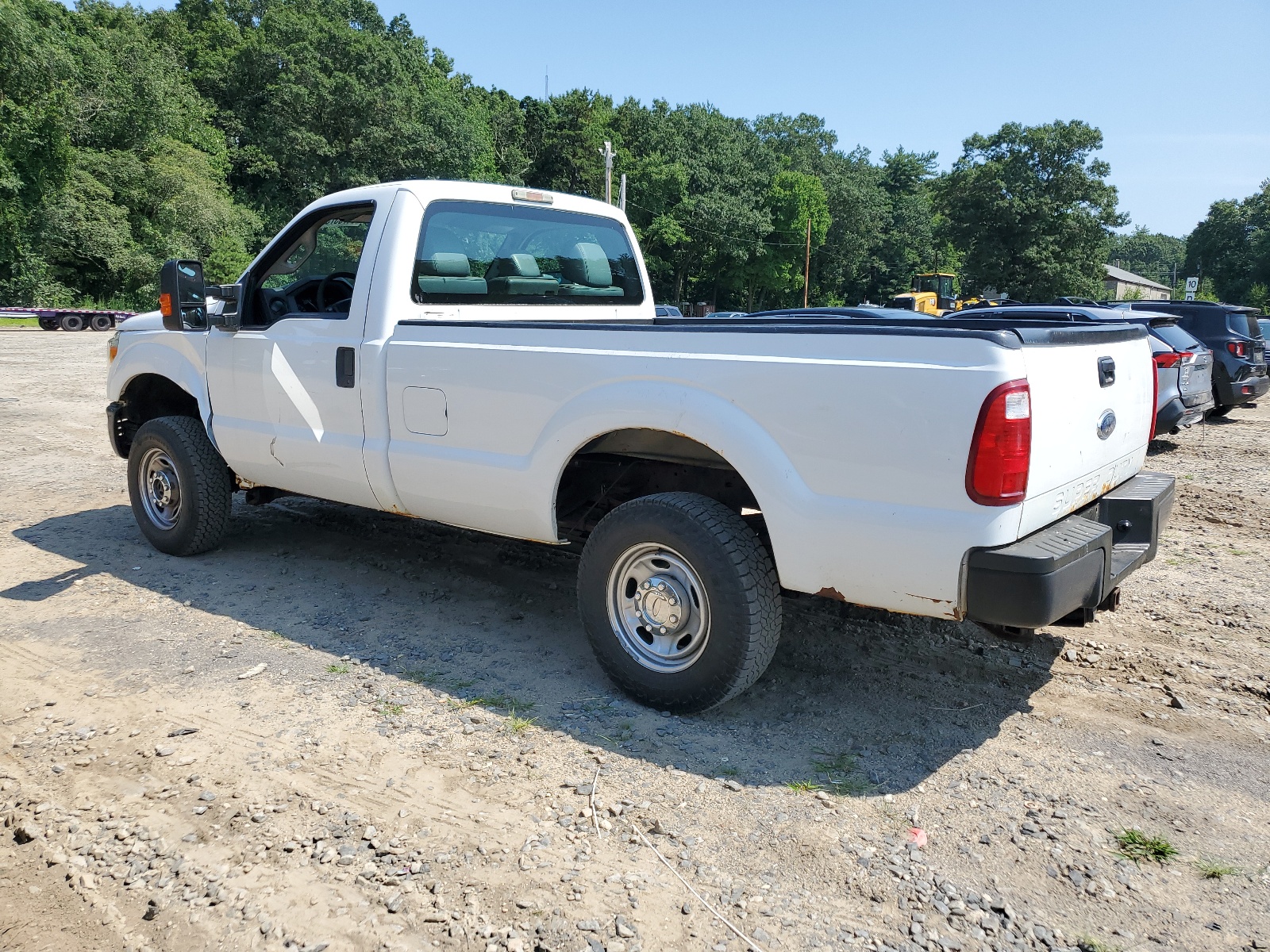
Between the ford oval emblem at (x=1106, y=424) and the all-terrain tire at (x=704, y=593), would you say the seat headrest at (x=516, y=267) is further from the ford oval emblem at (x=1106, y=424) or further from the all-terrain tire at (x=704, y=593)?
the ford oval emblem at (x=1106, y=424)

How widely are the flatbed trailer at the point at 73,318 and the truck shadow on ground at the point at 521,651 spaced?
3027 centimetres

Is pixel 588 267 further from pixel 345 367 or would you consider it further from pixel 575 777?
pixel 575 777

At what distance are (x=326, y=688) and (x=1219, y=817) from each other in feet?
11.3

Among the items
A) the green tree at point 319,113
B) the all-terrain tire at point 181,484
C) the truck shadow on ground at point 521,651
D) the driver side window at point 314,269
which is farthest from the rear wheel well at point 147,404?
the green tree at point 319,113

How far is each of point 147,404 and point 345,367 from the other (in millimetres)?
2706

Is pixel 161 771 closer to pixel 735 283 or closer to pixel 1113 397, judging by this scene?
pixel 1113 397

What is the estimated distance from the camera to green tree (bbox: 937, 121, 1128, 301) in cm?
6353

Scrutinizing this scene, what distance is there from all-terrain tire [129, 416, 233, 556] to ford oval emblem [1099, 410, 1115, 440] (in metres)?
4.85

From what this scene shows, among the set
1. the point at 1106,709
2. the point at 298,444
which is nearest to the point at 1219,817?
the point at 1106,709

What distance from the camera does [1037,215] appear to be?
64062 millimetres

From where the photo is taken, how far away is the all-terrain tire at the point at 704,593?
3.45 metres

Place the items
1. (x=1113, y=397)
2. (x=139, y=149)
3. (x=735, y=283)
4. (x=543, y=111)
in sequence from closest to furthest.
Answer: (x=1113, y=397) → (x=139, y=149) → (x=735, y=283) → (x=543, y=111)

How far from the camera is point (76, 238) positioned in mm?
41812

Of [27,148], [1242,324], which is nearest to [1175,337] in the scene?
[1242,324]
